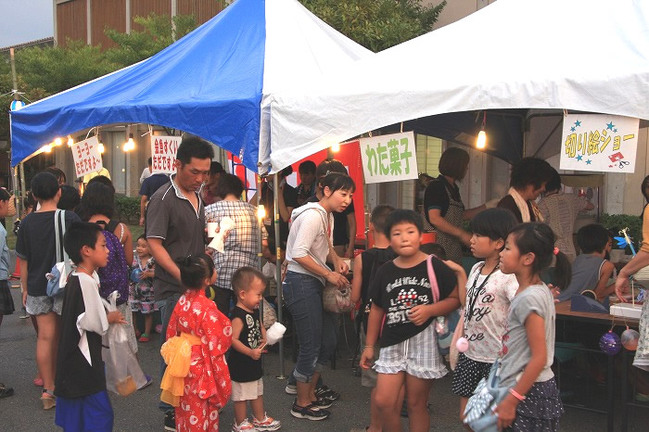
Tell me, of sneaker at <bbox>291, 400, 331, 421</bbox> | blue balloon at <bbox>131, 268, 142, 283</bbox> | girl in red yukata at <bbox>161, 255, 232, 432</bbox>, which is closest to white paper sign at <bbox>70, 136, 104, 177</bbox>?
blue balloon at <bbox>131, 268, 142, 283</bbox>

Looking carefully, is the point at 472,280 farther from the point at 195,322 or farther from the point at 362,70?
the point at 362,70

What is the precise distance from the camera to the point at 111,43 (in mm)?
24812

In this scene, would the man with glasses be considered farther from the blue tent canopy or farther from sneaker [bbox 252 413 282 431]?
the blue tent canopy

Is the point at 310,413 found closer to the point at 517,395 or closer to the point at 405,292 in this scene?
the point at 405,292

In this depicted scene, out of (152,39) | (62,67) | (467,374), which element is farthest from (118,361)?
(62,67)

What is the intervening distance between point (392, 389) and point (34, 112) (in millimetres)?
4868

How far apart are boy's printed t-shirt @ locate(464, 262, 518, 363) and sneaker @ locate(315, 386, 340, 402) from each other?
183 centimetres

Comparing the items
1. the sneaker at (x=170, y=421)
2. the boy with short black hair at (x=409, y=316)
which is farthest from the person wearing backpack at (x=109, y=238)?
the boy with short black hair at (x=409, y=316)

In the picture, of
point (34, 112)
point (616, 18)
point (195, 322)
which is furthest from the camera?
point (34, 112)

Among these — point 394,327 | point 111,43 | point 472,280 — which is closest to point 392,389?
point 394,327

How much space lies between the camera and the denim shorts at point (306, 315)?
4801mm

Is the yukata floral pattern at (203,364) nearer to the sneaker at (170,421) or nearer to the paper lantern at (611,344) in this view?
the sneaker at (170,421)

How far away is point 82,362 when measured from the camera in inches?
152

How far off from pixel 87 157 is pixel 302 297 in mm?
3425
